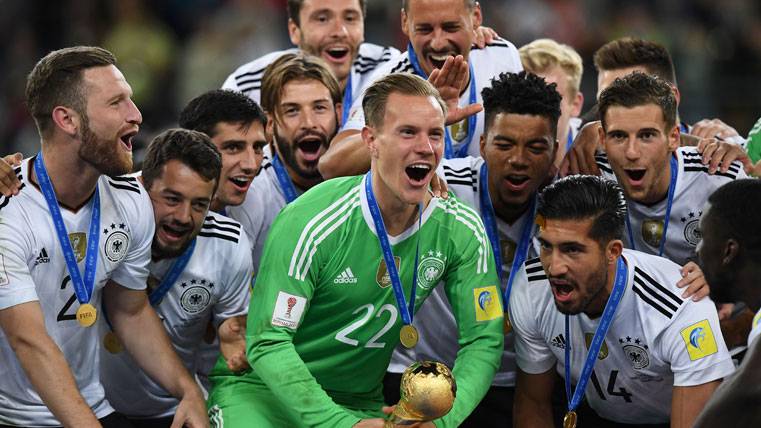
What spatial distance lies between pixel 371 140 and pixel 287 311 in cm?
77

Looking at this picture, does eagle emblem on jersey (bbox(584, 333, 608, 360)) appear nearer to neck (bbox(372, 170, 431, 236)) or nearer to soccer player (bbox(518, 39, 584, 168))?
neck (bbox(372, 170, 431, 236))

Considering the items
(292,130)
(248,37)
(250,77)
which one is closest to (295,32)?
(250,77)

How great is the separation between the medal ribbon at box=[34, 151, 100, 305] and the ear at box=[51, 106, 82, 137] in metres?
0.17

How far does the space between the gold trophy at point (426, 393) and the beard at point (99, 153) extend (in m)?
1.49

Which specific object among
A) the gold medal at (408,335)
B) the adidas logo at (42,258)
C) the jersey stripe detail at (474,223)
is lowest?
the gold medal at (408,335)

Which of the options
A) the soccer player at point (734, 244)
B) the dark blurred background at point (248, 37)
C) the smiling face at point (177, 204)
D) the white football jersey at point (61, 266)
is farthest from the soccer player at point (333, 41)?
the dark blurred background at point (248, 37)

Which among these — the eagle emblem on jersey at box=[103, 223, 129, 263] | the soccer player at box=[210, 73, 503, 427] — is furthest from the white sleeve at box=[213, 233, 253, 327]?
the eagle emblem on jersey at box=[103, 223, 129, 263]

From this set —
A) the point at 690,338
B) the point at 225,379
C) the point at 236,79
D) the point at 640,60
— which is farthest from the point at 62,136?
the point at 640,60

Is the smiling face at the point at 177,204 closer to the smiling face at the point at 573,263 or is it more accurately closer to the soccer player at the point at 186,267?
the soccer player at the point at 186,267

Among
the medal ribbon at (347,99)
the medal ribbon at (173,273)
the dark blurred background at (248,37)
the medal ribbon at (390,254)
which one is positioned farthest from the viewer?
the dark blurred background at (248,37)

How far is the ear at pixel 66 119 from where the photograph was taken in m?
4.82

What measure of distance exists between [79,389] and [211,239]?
853mm

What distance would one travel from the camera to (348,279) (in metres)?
4.87

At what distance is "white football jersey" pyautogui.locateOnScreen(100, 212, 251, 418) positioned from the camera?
17.5ft
